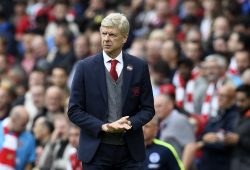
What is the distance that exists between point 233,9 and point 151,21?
5.62 feet

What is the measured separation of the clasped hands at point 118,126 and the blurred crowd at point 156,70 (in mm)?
3913

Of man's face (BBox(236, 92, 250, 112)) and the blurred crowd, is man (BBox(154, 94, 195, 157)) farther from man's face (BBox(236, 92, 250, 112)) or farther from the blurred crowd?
man's face (BBox(236, 92, 250, 112))

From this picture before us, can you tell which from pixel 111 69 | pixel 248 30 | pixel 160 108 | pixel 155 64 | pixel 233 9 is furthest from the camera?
pixel 233 9

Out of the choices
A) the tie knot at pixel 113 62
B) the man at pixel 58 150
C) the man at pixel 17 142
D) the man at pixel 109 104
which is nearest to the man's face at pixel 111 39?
the man at pixel 109 104

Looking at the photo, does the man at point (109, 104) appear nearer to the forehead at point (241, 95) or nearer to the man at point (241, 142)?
the man at point (241, 142)

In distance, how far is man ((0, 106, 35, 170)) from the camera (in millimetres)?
13461

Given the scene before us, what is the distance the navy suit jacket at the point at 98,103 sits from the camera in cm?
865

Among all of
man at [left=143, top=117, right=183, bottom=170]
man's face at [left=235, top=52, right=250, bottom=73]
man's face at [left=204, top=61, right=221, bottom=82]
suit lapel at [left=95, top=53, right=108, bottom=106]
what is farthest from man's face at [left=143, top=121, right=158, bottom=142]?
man's face at [left=235, top=52, right=250, bottom=73]

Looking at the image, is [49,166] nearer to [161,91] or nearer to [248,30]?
[161,91]

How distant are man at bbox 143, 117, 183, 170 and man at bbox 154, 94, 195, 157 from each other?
1625mm

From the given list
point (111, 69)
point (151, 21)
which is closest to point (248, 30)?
point (151, 21)

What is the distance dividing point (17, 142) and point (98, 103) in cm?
517

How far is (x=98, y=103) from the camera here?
8688mm

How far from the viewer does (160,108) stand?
1301 centimetres
